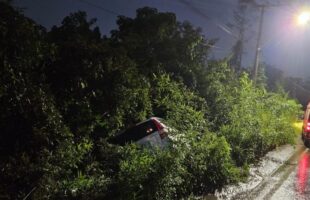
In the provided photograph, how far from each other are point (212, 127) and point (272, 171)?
2.17 meters

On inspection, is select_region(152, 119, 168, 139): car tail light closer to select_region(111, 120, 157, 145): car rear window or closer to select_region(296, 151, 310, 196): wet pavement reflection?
select_region(111, 120, 157, 145): car rear window

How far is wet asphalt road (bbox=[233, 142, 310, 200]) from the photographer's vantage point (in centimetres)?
891

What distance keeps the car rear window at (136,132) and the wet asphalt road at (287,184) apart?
286 cm

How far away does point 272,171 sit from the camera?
11.8 metres

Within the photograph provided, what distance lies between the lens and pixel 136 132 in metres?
10.6

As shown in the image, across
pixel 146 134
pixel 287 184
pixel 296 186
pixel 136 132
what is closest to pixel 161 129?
pixel 146 134

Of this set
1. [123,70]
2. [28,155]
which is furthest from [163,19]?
[28,155]

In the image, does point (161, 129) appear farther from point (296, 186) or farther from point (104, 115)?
point (296, 186)

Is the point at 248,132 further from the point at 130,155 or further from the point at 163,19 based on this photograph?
the point at 130,155

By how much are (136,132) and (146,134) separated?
329 mm

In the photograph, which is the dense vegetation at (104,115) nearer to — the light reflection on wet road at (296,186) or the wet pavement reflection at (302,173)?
the light reflection on wet road at (296,186)

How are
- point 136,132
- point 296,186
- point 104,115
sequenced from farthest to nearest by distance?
point 136,132, point 296,186, point 104,115

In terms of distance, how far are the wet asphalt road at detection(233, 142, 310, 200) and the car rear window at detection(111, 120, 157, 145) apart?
A: 2863mm

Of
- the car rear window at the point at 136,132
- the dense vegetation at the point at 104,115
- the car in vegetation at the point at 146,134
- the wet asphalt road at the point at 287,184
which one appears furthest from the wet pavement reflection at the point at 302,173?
the car rear window at the point at 136,132
